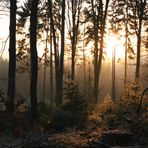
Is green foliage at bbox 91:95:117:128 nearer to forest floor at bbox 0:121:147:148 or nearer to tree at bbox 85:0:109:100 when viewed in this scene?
forest floor at bbox 0:121:147:148

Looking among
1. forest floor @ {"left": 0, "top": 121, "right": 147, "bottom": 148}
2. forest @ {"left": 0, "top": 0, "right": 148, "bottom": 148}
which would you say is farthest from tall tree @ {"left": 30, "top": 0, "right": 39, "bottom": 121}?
forest floor @ {"left": 0, "top": 121, "right": 147, "bottom": 148}

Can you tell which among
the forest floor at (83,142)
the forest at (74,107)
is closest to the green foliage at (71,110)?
the forest at (74,107)

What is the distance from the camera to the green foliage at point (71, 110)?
64.4 feet

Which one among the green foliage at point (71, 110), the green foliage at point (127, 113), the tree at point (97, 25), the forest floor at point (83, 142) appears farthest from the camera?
the tree at point (97, 25)

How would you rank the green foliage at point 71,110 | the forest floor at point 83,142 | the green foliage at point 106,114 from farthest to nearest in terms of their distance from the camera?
the green foliage at point 71,110, the green foliage at point 106,114, the forest floor at point 83,142

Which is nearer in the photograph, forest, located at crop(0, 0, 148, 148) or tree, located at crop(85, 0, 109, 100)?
forest, located at crop(0, 0, 148, 148)

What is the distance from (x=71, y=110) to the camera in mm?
Result: 20938

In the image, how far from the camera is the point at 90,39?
40188mm

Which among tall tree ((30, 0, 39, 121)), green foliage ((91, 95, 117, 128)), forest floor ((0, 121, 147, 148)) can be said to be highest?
tall tree ((30, 0, 39, 121))

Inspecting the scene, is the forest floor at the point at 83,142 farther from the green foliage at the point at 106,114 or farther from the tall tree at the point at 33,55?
the tall tree at the point at 33,55

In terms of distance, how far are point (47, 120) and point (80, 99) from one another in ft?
8.39

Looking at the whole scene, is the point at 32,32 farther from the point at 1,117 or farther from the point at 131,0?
the point at 131,0

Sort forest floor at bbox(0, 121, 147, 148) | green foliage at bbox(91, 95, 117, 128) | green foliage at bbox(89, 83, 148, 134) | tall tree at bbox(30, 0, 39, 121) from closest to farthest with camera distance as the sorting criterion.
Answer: forest floor at bbox(0, 121, 147, 148), green foliage at bbox(89, 83, 148, 134), green foliage at bbox(91, 95, 117, 128), tall tree at bbox(30, 0, 39, 121)

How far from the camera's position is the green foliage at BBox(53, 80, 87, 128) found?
19641mm
